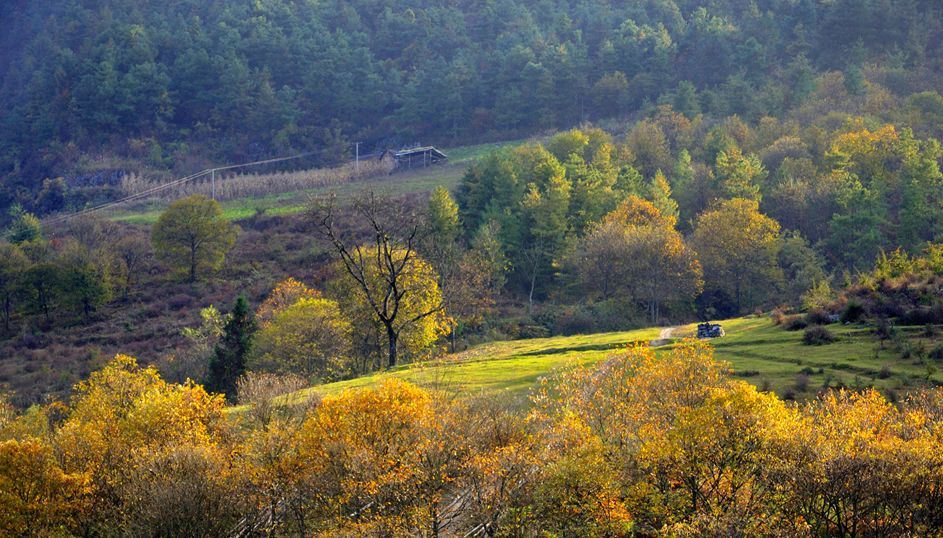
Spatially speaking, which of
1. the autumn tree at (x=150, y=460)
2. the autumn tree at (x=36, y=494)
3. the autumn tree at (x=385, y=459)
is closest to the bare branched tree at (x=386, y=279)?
the autumn tree at (x=150, y=460)

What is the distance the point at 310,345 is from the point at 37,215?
294 ft

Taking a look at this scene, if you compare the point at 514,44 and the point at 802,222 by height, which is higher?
the point at 514,44

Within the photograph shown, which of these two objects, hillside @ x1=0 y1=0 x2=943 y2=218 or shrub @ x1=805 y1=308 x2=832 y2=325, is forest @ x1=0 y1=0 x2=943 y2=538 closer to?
shrub @ x1=805 y1=308 x2=832 y2=325

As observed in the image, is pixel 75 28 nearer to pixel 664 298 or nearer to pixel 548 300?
pixel 548 300

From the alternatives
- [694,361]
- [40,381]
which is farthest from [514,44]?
[694,361]

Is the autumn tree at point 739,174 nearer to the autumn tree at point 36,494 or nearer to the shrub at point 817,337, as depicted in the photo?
the shrub at point 817,337

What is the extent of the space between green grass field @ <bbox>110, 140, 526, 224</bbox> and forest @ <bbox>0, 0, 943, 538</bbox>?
3.41 feet

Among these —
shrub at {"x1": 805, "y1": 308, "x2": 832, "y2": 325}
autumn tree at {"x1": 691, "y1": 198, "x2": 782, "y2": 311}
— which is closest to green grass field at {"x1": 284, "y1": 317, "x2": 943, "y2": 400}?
shrub at {"x1": 805, "y1": 308, "x2": 832, "y2": 325}

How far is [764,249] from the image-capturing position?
84875mm

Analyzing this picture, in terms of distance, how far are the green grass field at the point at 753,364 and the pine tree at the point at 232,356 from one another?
1010cm

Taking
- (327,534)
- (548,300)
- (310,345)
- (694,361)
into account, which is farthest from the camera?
(548,300)

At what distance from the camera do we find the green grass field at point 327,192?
4569 inches

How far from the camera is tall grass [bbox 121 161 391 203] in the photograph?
424 ft

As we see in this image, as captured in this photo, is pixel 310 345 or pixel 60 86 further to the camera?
pixel 60 86
